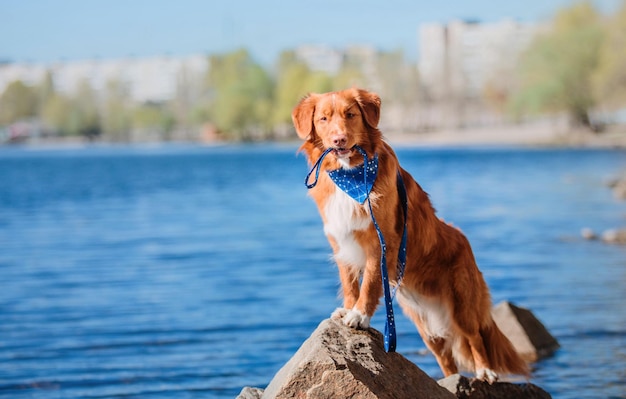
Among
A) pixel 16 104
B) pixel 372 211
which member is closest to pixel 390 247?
pixel 372 211

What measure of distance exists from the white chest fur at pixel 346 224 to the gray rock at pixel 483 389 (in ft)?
4.17

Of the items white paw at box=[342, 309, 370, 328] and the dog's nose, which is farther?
white paw at box=[342, 309, 370, 328]

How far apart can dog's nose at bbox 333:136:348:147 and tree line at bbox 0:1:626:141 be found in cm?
75

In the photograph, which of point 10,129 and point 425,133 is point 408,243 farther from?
point 10,129

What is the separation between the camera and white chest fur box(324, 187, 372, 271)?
5461 mm

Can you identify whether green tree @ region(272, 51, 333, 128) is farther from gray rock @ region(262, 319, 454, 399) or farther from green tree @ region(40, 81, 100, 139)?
gray rock @ region(262, 319, 454, 399)

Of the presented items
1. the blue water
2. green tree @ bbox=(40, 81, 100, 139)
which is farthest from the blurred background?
green tree @ bbox=(40, 81, 100, 139)

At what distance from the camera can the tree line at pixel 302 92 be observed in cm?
7194

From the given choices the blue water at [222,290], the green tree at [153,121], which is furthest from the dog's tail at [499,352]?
the green tree at [153,121]

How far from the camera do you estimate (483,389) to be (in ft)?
21.2

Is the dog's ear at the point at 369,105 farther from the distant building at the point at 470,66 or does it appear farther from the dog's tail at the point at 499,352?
the distant building at the point at 470,66

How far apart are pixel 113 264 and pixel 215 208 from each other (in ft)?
48.8

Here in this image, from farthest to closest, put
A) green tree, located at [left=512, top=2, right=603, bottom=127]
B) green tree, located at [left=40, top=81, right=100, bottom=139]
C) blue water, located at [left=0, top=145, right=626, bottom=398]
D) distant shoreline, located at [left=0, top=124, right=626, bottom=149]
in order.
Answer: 1. green tree, located at [left=40, top=81, right=100, bottom=139]
2. distant shoreline, located at [left=0, top=124, right=626, bottom=149]
3. green tree, located at [left=512, top=2, right=603, bottom=127]
4. blue water, located at [left=0, top=145, right=626, bottom=398]

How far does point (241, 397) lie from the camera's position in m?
6.11
